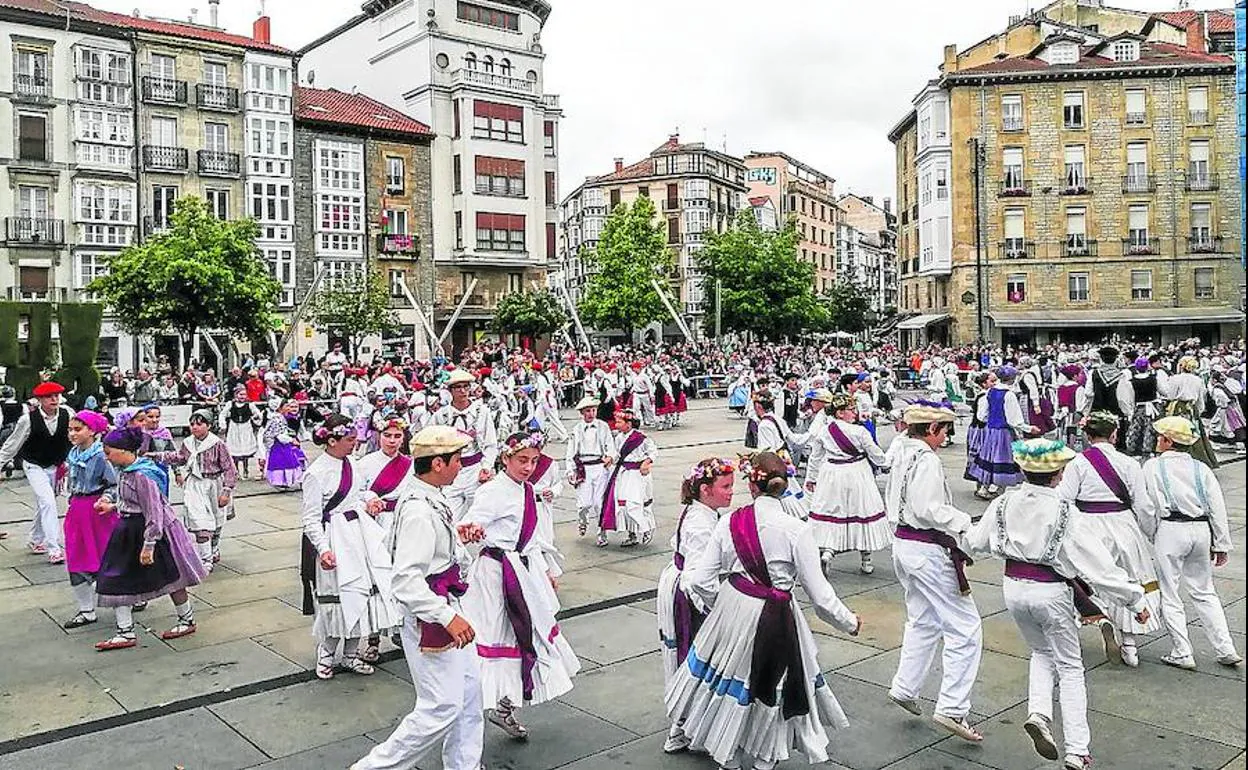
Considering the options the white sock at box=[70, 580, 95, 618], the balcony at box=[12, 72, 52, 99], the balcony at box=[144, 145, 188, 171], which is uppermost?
A: the balcony at box=[12, 72, 52, 99]

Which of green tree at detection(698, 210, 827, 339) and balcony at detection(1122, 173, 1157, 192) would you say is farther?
green tree at detection(698, 210, 827, 339)

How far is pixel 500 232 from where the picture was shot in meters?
50.5

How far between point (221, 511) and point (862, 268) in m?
100

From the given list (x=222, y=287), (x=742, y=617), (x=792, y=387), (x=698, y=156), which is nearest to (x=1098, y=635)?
(x=742, y=617)

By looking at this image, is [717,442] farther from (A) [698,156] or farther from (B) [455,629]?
(A) [698,156]

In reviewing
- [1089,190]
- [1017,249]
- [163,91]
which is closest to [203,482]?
[163,91]

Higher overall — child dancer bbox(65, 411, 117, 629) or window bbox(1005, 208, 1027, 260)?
window bbox(1005, 208, 1027, 260)

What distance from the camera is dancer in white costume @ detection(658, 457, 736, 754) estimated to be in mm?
5531

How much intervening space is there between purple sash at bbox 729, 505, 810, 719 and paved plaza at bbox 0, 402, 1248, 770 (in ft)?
2.42

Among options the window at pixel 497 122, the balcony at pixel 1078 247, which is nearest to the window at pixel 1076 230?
the balcony at pixel 1078 247

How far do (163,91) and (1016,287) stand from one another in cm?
3910

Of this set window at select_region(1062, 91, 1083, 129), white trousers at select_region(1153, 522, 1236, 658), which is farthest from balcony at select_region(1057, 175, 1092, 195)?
white trousers at select_region(1153, 522, 1236, 658)

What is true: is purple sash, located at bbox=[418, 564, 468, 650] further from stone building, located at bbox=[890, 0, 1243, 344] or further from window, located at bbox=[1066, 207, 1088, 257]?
window, located at bbox=[1066, 207, 1088, 257]

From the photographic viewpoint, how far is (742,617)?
16.4 feet
